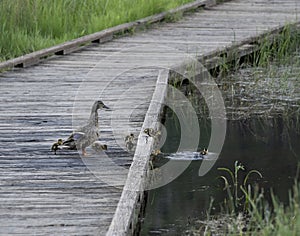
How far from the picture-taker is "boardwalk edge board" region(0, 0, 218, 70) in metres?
9.55

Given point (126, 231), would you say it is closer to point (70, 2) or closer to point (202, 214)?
point (202, 214)

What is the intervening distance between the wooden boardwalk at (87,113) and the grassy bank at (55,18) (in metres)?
0.29

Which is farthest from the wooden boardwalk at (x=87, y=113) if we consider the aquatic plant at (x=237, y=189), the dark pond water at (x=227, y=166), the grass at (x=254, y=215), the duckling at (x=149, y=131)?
the aquatic plant at (x=237, y=189)

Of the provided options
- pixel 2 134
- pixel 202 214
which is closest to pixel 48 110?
pixel 2 134

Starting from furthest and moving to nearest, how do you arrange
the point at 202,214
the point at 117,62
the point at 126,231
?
the point at 117,62 → the point at 202,214 → the point at 126,231

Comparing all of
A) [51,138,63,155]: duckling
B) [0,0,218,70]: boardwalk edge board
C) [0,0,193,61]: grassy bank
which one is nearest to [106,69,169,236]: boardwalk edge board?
[51,138,63,155]: duckling

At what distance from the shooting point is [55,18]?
36.2 feet

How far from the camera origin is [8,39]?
10.1 m

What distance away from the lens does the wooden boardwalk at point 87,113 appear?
5.04 meters

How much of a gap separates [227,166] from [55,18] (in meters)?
4.30

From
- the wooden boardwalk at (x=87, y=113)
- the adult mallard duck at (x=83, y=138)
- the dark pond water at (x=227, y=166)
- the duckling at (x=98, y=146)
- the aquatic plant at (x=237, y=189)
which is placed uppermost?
the adult mallard duck at (x=83, y=138)

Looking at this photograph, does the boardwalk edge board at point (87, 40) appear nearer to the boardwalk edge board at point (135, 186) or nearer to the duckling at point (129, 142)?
the boardwalk edge board at point (135, 186)

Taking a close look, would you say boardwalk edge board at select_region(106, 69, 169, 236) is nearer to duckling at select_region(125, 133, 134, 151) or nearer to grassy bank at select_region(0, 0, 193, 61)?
duckling at select_region(125, 133, 134, 151)

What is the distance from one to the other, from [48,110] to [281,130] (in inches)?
81.0
